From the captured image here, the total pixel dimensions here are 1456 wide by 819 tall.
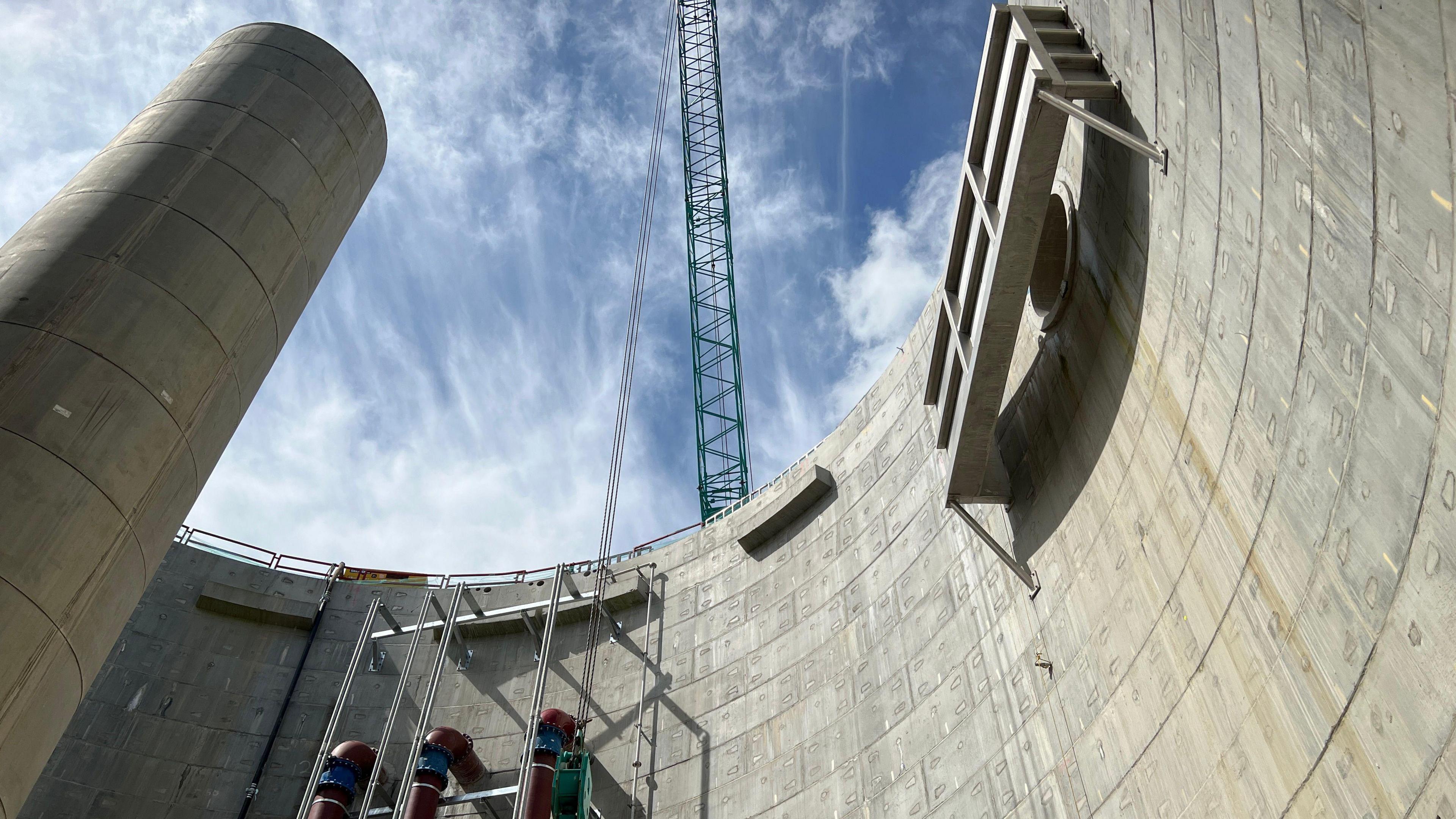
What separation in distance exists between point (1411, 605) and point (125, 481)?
13.9m

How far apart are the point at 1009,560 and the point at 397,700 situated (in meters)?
17.1

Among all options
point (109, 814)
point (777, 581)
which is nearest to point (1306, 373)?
point (777, 581)

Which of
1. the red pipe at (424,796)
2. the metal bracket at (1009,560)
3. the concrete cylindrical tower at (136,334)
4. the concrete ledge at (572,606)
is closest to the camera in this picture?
the concrete cylindrical tower at (136,334)

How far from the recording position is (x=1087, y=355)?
553 inches

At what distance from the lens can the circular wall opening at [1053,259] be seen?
15.1 m

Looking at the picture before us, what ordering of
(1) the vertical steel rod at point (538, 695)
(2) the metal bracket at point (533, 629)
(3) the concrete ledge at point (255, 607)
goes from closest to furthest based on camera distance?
(1) the vertical steel rod at point (538, 695), (3) the concrete ledge at point (255, 607), (2) the metal bracket at point (533, 629)

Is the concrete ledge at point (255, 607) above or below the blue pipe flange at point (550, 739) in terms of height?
above

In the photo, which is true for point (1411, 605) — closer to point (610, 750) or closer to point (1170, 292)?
point (1170, 292)

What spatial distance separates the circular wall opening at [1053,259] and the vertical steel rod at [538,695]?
1501 centimetres

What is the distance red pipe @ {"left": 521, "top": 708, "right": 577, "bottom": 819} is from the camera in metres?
20.9

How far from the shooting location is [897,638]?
18656mm

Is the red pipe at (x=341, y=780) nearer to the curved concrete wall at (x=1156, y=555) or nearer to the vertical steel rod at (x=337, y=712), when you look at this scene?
the vertical steel rod at (x=337, y=712)

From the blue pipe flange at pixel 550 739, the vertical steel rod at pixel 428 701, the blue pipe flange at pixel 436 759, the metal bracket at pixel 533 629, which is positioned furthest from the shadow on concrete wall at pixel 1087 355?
the metal bracket at pixel 533 629

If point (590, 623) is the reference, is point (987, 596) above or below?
below
